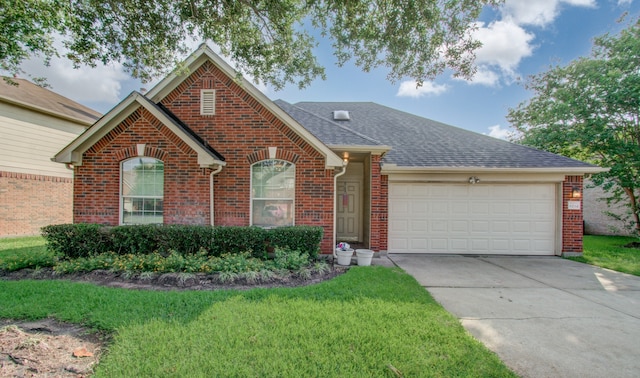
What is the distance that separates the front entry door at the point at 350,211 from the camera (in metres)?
10.3

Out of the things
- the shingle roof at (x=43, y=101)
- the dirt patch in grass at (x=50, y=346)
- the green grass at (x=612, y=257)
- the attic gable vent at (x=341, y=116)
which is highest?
the shingle roof at (x=43, y=101)

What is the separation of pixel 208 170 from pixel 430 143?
7607mm

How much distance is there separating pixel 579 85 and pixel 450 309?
1244 centimetres

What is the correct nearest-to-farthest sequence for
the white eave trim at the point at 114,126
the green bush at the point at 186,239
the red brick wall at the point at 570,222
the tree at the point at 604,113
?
the green bush at the point at 186,239, the white eave trim at the point at 114,126, the red brick wall at the point at 570,222, the tree at the point at 604,113

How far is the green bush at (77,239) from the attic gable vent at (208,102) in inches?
156

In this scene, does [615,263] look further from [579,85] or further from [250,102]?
[250,102]

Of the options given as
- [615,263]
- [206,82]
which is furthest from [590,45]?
→ [206,82]

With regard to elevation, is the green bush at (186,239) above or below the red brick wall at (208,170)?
below

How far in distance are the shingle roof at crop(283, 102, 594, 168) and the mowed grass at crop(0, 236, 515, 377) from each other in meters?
4.89

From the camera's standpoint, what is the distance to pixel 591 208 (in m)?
14.5

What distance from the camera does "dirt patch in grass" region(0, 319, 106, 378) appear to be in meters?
2.58

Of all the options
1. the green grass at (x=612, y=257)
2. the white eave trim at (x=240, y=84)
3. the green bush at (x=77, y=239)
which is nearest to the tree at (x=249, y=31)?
the white eave trim at (x=240, y=84)

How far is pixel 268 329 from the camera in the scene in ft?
11.0

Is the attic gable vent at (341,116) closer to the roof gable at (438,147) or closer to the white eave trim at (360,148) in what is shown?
the roof gable at (438,147)
